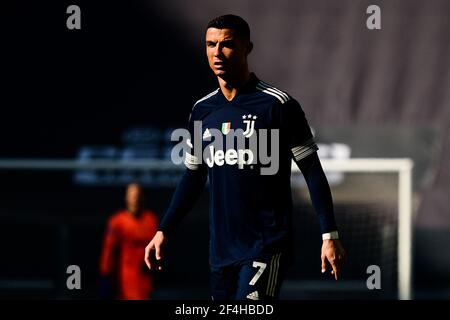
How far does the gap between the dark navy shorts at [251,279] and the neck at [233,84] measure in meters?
0.82

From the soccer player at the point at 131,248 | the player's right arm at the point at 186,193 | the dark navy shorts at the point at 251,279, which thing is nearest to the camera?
the dark navy shorts at the point at 251,279

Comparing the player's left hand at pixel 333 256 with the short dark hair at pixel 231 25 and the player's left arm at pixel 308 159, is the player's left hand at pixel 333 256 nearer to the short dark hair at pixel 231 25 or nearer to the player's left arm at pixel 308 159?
the player's left arm at pixel 308 159

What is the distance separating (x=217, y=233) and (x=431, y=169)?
259 inches

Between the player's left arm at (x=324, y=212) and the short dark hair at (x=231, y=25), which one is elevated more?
the short dark hair at (x=231, y=25)

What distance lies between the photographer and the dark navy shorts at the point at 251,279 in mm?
5828

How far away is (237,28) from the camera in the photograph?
5.87m

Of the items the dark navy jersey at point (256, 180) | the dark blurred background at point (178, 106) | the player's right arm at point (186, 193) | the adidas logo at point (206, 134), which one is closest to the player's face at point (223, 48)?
the dark navy jersey at point (256, 180)

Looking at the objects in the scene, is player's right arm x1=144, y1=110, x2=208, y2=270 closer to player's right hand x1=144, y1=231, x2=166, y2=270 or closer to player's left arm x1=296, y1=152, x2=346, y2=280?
player's right hand x1=144, y1=231, x2=166, y2=270

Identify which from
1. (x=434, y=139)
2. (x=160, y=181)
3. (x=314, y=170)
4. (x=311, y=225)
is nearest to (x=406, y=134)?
(x=434, y=139)

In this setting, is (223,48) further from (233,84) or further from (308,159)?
(308,159)

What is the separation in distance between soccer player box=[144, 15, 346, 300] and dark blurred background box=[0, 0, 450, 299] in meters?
6.25
